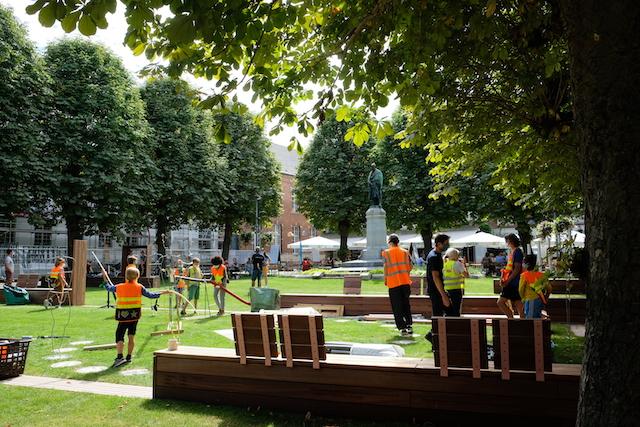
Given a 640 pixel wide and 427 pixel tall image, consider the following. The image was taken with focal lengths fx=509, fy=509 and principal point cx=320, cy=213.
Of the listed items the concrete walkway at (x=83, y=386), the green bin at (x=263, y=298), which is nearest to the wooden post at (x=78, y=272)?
the green bin at (x=263, y=298)

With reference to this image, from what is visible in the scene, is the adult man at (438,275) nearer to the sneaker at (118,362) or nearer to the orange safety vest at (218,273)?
the sneaker at (118,362)

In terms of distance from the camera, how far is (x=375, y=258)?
29938 millimetres

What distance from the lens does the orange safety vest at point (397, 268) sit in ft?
33.2

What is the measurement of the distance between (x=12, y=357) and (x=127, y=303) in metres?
1.69

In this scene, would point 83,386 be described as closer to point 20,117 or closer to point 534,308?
point 534,308

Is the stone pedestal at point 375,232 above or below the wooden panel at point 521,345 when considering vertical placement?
above

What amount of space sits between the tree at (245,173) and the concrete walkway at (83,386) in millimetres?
31800

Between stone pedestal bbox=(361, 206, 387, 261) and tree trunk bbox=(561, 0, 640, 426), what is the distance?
26.3 meters

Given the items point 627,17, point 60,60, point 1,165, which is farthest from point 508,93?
point 60,60

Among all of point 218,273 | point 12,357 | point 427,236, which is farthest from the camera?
point 427,236

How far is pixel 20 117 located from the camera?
2506cm

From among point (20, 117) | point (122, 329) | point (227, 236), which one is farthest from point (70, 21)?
point (227, 236)

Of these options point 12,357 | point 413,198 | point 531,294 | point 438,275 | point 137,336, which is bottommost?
point 137,336

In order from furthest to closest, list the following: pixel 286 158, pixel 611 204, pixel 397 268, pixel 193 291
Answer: pixel 286 158 < pixel 193 291 < pixel 397 268 < pixel 611 204
